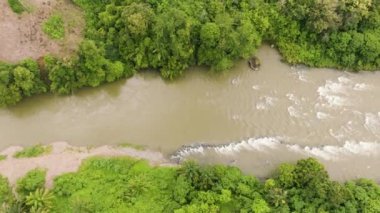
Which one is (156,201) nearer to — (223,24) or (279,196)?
(279,196)

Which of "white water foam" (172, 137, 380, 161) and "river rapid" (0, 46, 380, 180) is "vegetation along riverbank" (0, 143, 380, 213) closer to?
"river rapid" (0, 46, 380, 180)

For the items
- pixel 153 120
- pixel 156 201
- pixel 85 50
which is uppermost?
pixel 85 50

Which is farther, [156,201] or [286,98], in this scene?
[286,98]

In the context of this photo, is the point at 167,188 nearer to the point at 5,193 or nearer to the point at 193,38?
the point at 5,193

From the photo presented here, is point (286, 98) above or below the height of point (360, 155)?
above

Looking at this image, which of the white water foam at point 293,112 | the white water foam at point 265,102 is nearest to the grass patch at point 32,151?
the white water foam at point 265,102

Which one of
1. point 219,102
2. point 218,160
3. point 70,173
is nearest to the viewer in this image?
point 70,173

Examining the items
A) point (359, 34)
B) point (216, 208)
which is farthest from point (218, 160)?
point (359, 34)
